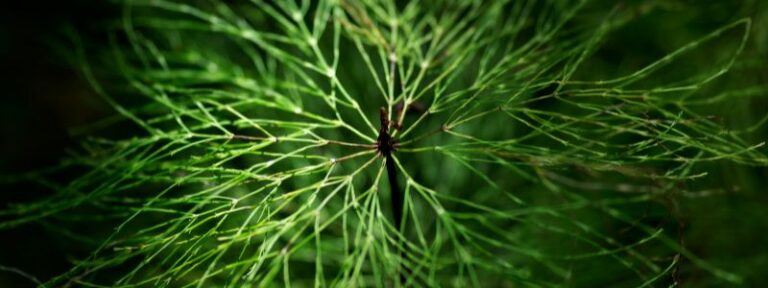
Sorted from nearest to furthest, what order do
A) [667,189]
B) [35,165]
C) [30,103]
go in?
[667,189] → [35,165] → [30,103]

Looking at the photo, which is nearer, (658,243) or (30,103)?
(658,243)

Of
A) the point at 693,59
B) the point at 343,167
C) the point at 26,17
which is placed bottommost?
the point at 343,167

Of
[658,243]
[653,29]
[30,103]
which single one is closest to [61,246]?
[30,103]

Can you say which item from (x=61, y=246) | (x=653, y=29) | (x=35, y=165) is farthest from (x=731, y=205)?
(x=35, y=165)

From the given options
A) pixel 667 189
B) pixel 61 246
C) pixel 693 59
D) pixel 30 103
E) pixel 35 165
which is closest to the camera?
pixel 667 189

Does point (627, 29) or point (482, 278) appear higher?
point (627, 29)

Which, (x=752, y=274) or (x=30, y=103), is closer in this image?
(x=752, y=274)

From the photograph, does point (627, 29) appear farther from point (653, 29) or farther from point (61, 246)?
point (61, 246)

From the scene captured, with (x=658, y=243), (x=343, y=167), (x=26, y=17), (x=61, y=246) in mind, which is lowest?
(x=61, y=246)

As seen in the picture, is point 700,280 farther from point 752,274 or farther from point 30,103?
point 30,103
